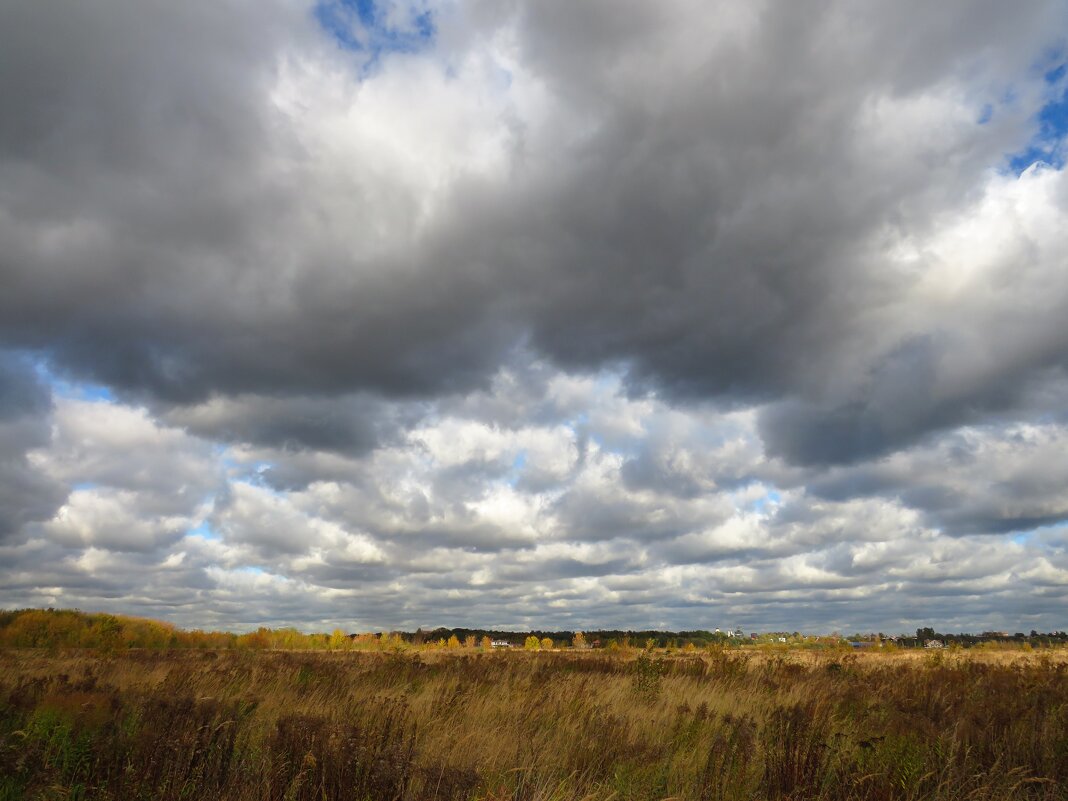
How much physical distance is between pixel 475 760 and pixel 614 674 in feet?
36.0

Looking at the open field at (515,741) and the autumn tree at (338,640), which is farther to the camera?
the autumn tree at (338,640)

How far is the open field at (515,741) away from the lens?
5895mm

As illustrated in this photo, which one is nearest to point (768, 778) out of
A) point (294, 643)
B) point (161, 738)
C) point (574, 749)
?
point (574, 749)

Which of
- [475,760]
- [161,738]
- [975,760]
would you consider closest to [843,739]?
[975,760]

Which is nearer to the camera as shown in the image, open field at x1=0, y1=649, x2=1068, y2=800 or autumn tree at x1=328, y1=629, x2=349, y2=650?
open field at x1=0, y1=649, x2=1068, y2=800

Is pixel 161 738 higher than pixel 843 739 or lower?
higher

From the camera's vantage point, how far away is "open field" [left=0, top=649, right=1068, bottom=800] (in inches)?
232

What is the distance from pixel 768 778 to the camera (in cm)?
684

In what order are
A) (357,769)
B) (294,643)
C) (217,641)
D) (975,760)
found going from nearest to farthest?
(357,769), (975,760), (217,641), (294,643)

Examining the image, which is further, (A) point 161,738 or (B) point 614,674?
(B) point 614,674

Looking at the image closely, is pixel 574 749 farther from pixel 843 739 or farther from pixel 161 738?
pixel 161 738

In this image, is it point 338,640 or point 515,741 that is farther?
point 338,640

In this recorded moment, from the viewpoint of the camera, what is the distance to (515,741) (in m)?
8.48

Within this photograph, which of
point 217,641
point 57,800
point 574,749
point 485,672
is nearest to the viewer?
point 57,800
